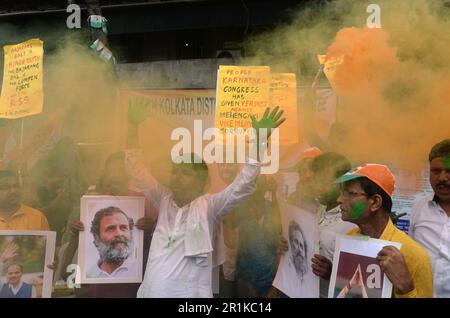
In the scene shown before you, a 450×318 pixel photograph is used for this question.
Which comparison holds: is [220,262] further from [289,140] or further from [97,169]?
[97,169]

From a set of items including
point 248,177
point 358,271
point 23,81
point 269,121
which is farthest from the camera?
point 23,81

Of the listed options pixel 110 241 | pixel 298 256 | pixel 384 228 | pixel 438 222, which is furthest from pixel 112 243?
pixel 438 222

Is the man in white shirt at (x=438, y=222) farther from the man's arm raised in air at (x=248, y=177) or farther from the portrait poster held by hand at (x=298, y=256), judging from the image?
the man's arm raised in air at (x=248, y=177)

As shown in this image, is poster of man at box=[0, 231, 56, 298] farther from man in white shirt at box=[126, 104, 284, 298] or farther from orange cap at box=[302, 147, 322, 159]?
orange cap at box=[302, 147, 322, 159]

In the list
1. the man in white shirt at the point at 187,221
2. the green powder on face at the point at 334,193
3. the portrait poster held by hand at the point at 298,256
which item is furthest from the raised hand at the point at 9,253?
the green powder on face at the point at 334,193

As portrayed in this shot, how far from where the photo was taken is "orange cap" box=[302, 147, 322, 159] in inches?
110

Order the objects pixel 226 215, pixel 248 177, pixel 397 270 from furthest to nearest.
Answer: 1. pixel 226 215
2. pixel 248 177
3. pixel 397 270

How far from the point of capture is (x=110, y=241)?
2748 mm

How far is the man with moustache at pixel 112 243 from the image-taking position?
2.72 metres

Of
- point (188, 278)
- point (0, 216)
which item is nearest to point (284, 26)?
point (188, 278)

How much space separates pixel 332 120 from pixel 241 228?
36.5 inches

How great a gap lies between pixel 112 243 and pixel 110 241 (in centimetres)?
2

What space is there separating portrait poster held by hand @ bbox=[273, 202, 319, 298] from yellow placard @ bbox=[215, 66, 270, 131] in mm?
596

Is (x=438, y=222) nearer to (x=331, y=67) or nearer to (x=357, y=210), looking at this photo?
(x=357, y=210)
